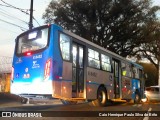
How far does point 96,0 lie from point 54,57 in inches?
943

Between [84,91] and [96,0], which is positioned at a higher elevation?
[96,0]

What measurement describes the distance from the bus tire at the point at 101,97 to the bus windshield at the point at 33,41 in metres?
4.65

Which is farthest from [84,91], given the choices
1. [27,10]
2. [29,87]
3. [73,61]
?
[27,10]

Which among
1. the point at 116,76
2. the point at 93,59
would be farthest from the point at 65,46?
the point at 116,76

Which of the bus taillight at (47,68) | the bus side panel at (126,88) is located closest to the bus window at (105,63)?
the bus side panel at (126,88)

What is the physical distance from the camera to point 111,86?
17578mm

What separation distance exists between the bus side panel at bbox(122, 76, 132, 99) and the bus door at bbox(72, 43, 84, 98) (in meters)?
6.69

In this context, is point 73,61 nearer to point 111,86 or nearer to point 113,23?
point 111,86

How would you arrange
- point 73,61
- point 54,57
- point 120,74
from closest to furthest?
point 54,57
point 73,61
point 120,74

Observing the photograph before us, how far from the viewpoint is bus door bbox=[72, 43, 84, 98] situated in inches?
520

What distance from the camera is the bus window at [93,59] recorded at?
14.7 m

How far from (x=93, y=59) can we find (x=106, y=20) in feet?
69.2

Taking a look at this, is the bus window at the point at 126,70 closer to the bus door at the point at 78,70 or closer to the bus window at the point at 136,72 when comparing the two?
the bus window at the point at 136,72

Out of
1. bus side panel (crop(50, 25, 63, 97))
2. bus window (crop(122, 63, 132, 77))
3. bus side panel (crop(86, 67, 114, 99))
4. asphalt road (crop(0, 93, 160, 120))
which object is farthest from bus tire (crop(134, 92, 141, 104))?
bus side panel (crop(50, 25, 63, 97))
